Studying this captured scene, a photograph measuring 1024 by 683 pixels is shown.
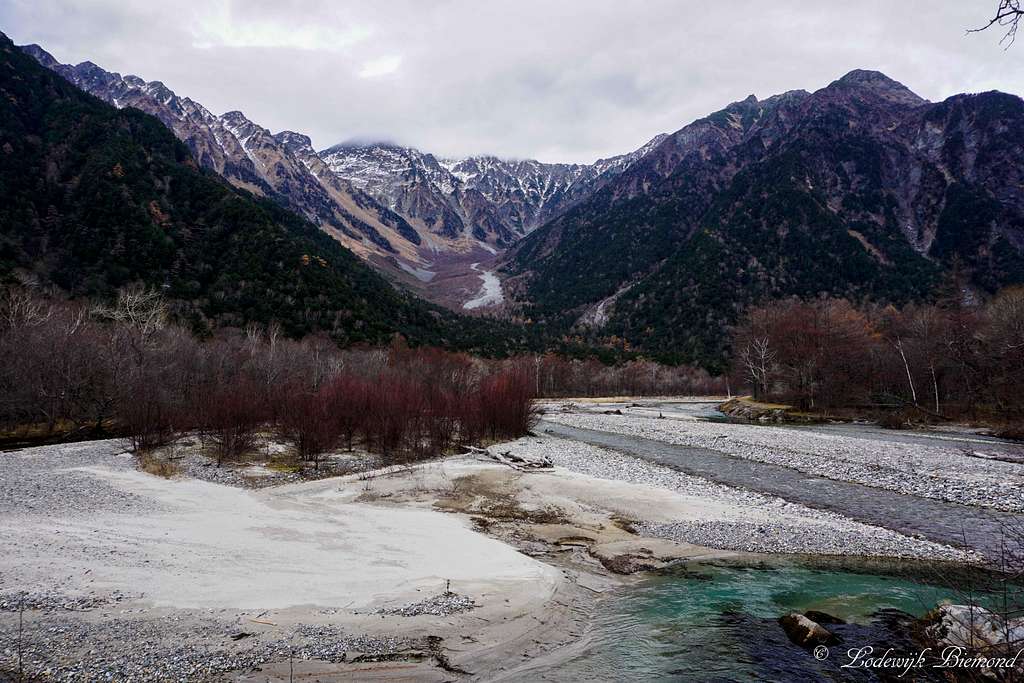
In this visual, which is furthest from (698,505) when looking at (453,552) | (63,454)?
(63,454)

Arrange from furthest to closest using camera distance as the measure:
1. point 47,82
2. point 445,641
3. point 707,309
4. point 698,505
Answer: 1. point 707,309
2. point 47,82
3. point 698,505
4. point 445,641

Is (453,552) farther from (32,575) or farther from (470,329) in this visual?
(470,329)

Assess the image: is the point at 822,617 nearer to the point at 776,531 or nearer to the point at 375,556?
the point at 776,531

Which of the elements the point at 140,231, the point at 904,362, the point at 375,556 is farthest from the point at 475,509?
the point at 140,231

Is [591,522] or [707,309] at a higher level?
[707,309]

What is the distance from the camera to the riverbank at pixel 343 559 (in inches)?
347

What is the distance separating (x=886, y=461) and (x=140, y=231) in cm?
11025

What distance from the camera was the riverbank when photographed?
28.9 ft

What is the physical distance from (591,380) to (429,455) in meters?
105

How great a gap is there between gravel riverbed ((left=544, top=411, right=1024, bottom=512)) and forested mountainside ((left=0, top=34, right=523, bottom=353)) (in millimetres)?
70352

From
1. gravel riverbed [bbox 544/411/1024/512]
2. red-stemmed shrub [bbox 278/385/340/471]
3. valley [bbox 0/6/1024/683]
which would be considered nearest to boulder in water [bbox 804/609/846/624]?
valley [bbox 0/6/1024/683]

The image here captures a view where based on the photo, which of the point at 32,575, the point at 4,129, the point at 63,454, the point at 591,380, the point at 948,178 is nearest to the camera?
the point at 32,575

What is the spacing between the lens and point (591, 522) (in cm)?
1769

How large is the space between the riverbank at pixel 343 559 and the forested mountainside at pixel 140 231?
66.9 meters
